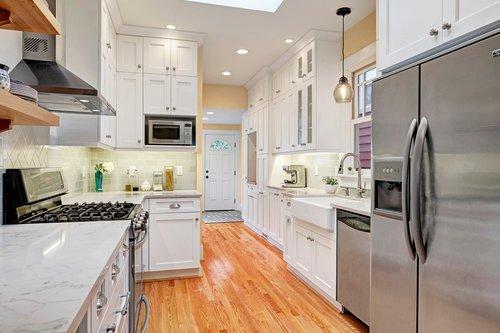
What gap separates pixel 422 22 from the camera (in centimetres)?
168

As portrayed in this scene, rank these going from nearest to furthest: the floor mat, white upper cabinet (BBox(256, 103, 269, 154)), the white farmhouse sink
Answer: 1. the white farmhouse sink
2. white upper cabinet (BBox(256, 103, 269, 154))
3. the floor mat

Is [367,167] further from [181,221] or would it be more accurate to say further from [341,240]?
[181,221]

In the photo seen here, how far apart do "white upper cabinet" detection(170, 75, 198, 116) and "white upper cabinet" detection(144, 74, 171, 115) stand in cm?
7

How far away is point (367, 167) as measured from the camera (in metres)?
3.43

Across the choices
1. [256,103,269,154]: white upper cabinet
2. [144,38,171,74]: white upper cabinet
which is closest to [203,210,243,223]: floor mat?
[256,103,269,154]: white upper cabinet

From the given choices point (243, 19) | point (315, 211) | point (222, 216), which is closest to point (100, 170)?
point (243, 19)

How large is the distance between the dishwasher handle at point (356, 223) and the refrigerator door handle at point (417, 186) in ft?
2.65

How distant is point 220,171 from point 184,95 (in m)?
4.99

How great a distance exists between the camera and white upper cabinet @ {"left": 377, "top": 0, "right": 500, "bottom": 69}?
4.55 ft

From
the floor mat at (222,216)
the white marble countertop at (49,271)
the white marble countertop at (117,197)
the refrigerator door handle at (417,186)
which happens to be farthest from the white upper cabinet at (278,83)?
the white marble countertop at (49,271)

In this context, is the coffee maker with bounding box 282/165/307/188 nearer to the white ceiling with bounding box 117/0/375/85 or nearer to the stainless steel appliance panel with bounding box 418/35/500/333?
the white ceiling with bounding box 117/0/375/85

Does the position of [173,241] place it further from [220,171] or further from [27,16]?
[220,171]

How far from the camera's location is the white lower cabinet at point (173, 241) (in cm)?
338

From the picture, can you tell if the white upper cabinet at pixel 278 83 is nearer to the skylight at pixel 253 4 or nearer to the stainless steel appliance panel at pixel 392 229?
the skylight at pixel 253 4
